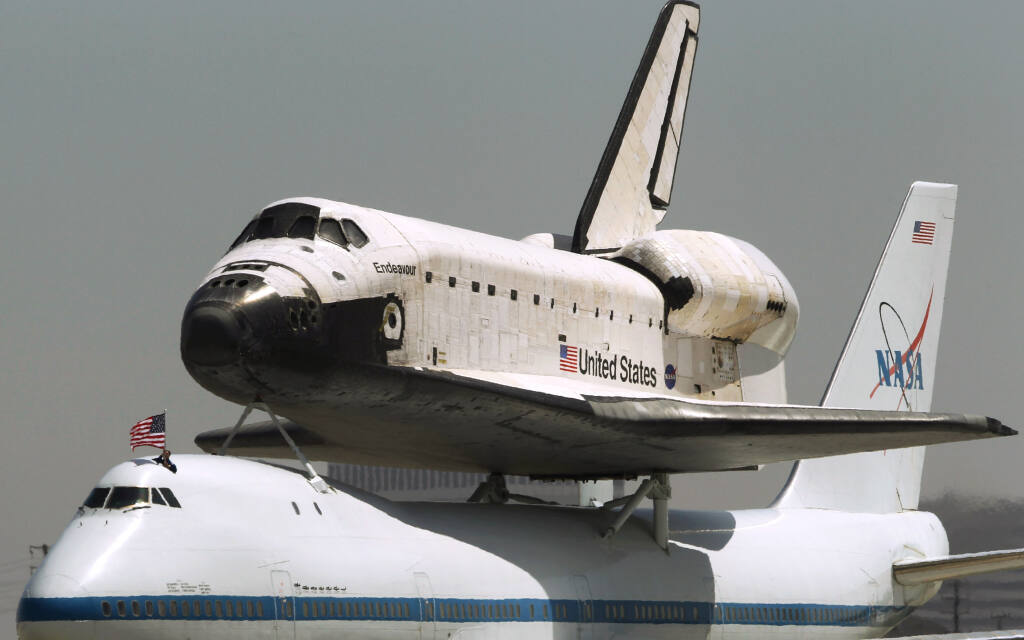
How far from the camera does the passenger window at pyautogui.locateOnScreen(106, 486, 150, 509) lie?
52.1ft

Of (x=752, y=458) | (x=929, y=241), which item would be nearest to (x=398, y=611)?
(x=752, y=458)

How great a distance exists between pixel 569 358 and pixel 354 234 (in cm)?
428

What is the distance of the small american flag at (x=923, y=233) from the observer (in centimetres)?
2880

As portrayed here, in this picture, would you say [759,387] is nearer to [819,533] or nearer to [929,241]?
[819,533]

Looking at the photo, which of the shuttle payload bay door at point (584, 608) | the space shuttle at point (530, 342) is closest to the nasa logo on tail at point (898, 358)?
the space shuttle at point (530, 342)

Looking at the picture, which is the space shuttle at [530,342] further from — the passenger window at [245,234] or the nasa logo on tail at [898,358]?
the nasa logo on tail at [898,358]

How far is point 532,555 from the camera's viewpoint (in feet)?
67.0

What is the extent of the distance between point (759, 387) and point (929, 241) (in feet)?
22.0

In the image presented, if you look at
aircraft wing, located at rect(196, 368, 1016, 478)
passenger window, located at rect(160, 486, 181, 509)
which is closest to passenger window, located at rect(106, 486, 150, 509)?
passenger window, located at rect(160, 486, 181, 509)

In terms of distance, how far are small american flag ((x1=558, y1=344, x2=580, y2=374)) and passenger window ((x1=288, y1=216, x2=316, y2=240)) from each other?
4.49m

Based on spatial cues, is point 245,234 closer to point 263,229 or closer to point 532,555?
point 263,229

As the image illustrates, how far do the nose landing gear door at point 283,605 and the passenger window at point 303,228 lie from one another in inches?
172

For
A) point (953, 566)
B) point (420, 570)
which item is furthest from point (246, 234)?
point (953, 566)

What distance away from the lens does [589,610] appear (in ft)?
67.9
